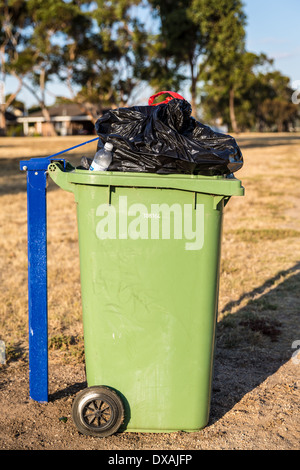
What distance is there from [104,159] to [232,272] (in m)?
3.52

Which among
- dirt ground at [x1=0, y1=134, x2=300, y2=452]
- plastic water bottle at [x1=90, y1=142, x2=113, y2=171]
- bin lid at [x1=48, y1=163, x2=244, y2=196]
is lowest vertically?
dirt ground at [x1=0, y1=134, x2=300, y2=452]

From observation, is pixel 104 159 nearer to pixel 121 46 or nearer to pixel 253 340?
pixel 253 340

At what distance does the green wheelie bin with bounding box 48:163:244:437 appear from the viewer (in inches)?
98.6

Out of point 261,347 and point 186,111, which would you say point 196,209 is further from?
point 261,347

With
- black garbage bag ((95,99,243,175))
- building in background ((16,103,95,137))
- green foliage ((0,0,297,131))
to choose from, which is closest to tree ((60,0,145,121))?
green foliage ((0,0,297,131))

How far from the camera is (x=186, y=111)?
271cm

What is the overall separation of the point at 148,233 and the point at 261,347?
187 centimetres

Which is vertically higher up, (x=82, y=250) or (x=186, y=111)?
(x=186, y=111)

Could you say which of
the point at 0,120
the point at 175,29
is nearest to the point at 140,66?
the point at 175,29

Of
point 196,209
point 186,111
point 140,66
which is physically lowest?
point 196,209

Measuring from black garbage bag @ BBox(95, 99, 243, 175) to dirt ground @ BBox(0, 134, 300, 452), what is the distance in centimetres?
144

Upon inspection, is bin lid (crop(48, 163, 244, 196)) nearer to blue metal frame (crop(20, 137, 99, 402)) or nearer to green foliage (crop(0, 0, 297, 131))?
blue metal frame (crop(20, 137, 99, 402))

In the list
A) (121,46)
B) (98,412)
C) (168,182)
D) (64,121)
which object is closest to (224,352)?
(98,412)

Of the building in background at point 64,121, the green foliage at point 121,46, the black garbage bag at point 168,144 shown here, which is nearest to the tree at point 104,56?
the green foliage at point 121,46
